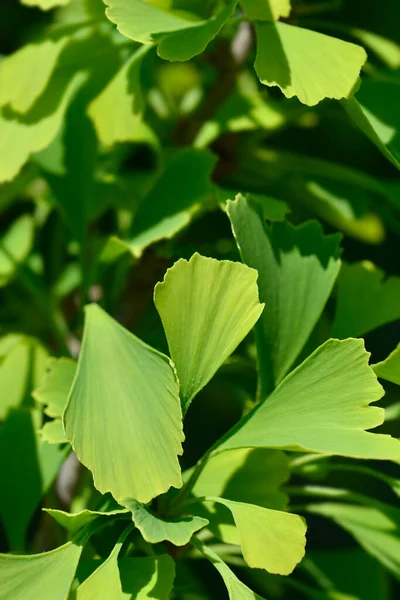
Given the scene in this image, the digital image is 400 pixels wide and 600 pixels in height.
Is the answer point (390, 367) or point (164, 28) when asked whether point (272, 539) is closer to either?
point (390, 367)

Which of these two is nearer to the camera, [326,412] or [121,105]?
[326,412]

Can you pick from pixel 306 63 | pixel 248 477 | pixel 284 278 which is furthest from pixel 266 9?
pixel 248 477

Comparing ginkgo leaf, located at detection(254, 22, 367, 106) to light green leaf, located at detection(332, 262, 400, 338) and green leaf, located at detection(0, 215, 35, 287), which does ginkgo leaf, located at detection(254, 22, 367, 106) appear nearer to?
light green leaf, located at detection(332, 262, 400, 338)

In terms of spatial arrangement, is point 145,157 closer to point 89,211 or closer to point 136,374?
point 89,211

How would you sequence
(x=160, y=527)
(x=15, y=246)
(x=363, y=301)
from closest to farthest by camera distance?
(x=160, y=527), (x=363, y=301), (x=15, y=246)

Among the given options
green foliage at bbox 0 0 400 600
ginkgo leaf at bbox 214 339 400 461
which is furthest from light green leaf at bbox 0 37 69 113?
ginkgo leaf at bbox 214 339 400 461

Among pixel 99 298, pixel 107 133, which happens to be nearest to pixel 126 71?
pixel 107 133
